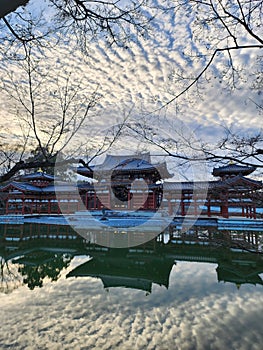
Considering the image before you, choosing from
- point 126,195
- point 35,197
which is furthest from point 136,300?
point 35,197

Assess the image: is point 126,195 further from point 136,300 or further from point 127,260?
point 136,300

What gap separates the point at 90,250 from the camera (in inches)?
375

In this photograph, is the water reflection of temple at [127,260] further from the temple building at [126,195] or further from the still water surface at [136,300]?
the temple building at [126,195]

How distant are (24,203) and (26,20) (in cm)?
1947

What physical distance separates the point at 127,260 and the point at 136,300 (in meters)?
3.49

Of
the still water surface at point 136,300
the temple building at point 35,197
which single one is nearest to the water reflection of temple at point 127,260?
the still water surface at point 136,300

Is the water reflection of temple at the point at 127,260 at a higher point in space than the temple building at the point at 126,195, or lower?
lower

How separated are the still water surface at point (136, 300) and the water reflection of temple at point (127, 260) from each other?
3cm

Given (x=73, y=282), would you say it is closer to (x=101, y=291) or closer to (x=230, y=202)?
(x=101, y=291)

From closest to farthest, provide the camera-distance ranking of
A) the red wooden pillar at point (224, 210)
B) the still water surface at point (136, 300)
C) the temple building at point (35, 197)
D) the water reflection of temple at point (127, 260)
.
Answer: the still water surface at point (136, 300) < the water reflection of temple at point (127, 260) < the red wooden pillar at point (224, 210) < the temple building at point (35, 197)

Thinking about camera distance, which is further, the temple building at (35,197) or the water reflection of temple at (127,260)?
the temple building at (35,197)

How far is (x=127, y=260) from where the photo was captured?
8.02m

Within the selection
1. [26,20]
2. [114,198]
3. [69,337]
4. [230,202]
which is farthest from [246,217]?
[26,20]

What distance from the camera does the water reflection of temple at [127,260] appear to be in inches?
234
